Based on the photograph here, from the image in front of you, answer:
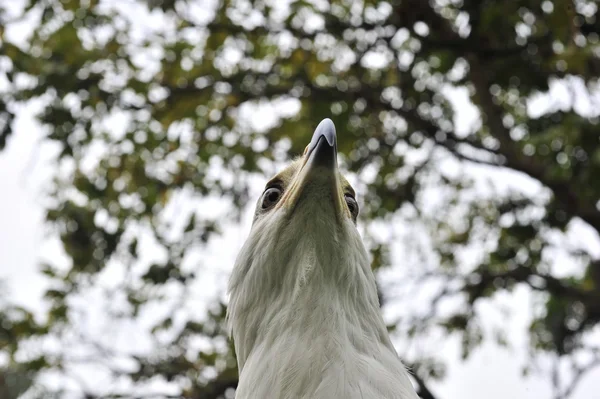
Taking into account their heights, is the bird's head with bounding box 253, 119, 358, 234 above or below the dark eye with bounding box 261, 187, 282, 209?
above

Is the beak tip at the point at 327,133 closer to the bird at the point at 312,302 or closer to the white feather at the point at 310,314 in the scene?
the bird at the point at 312,302

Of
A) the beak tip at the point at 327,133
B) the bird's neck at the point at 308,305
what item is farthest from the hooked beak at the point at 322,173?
the bird's neck at the point at 308,305

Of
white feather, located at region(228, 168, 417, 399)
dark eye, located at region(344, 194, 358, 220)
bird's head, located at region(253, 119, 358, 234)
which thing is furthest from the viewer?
dark eye, located at region(344, 194, 358, 220)

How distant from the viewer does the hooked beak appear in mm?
2398

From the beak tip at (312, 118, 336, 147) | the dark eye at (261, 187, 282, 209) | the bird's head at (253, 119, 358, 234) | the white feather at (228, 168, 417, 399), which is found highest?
the beak tip at (312, 118, 336, 147)

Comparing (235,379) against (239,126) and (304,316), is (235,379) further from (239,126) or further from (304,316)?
(304,316)

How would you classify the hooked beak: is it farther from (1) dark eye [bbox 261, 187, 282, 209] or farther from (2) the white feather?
(1) dark eye [bbox 261, 187, 282, 209]

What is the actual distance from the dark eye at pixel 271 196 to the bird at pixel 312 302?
0.08 feet

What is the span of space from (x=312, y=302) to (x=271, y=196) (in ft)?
1.87

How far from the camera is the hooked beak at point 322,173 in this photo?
94.4 inches

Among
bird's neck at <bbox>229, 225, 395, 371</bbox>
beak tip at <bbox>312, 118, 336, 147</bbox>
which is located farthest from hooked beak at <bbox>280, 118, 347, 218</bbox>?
bird's neck at <bbox>229, 225, 395, 371</bbox>

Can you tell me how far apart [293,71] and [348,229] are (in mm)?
4255

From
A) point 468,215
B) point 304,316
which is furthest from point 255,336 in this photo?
point 468,215

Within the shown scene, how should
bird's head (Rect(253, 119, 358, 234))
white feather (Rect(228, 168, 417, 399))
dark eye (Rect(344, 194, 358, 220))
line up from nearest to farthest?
white feather (Rect(228, 168, 417, 399))
bird's head (Rect(253, 119, 358, 234))
dark eye (Rect(344, 194, 358, 220))
